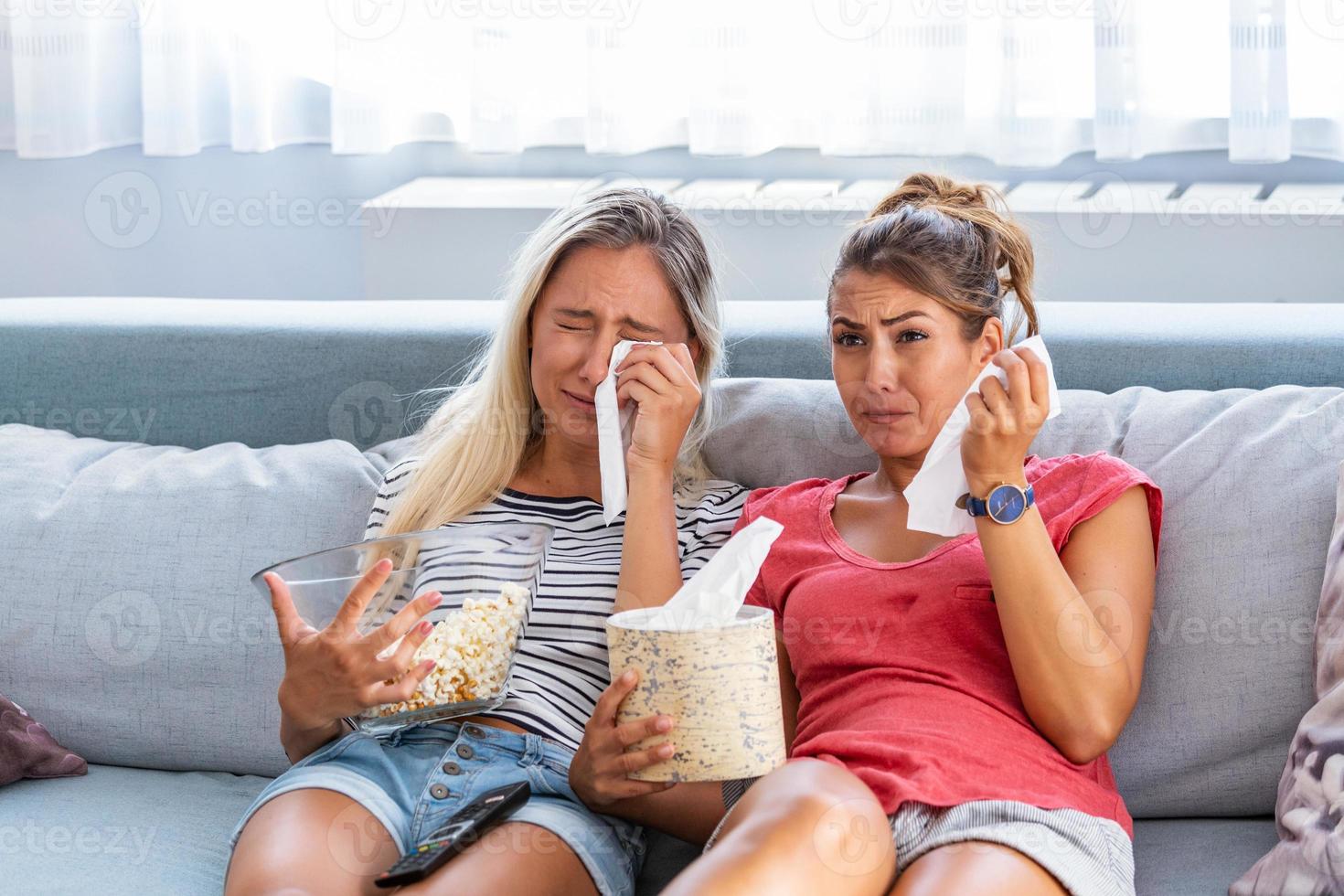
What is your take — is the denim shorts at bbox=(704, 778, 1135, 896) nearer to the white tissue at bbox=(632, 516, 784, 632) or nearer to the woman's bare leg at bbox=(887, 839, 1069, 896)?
the woman's bare leg at bbox=(887, 839, 1069, 896)

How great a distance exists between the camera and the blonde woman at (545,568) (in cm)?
114

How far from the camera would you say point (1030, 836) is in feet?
3.40

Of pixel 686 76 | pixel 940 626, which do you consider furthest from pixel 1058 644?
pixel 686 76

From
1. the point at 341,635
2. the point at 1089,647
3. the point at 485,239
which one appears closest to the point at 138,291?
the point at 485,239

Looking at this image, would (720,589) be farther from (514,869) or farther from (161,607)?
(161,607)

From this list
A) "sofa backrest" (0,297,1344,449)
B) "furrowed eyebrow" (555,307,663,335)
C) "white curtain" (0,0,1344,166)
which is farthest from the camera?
"white curtain" (0,0,1344,166)

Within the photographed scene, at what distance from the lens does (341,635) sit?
1146mm

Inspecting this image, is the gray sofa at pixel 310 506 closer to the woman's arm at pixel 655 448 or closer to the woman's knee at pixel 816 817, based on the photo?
the woman's arm at pixel 655 448

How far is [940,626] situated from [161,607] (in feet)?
3.04

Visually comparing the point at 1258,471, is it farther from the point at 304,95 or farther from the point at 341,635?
the point at 304,95

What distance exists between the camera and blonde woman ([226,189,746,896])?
3.73 ft

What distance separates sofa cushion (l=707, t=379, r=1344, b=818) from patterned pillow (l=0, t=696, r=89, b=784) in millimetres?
1182

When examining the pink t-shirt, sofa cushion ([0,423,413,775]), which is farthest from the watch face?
sofa cushion ([0,423,413,775])

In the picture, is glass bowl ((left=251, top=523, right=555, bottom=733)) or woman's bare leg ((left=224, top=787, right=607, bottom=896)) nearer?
woman's bare leg ((left=224, top=787, right=607, bottom=896))
